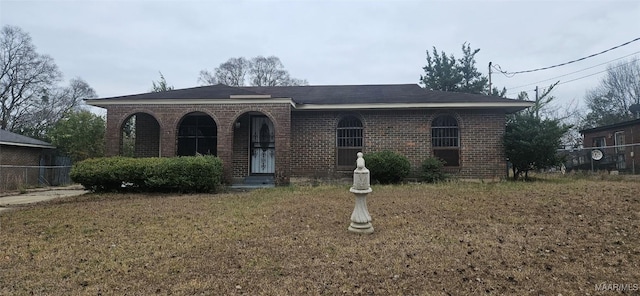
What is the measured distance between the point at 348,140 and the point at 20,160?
52.9 feet

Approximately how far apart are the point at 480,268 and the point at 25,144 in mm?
20382

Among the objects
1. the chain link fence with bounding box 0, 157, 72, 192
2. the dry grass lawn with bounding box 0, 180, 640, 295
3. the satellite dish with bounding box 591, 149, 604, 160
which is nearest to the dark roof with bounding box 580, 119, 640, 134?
the satellite dish with bounding box 591, 149, 604, 160

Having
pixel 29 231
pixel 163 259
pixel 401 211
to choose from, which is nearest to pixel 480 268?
pixel 401 211

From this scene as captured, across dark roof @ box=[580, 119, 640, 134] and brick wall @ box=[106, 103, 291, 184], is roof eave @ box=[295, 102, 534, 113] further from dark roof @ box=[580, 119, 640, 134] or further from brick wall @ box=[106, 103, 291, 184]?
dark roof @ box=[580, 119, 640, 134]

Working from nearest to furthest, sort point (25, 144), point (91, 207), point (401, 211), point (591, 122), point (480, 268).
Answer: point (480, 268) → point (401, 211) → point (91, 207) → point (25, 144) → point (591, 122)

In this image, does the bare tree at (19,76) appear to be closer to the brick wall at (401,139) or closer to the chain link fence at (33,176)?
the chain link fence at (33,176)

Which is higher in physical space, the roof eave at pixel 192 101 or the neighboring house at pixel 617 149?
the roof eave at pixel 192 101

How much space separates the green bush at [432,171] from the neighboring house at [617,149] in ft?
33.2

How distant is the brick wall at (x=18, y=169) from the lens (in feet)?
45.1

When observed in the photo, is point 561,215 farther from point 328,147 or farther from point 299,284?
point 328,147

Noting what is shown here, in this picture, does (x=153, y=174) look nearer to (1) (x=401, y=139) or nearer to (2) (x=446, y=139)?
(1) (x=401, y=139)

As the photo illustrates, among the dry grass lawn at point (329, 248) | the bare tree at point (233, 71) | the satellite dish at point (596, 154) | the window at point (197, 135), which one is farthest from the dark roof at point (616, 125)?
the bare tree at point (233, 71)

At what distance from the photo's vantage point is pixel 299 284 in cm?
318

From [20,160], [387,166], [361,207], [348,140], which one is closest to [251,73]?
[20,160]
